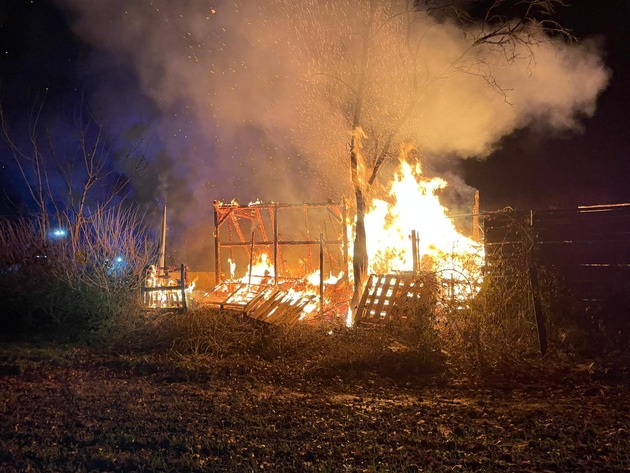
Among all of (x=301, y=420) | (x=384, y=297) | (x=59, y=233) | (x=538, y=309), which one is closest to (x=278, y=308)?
(x=384, y=297)

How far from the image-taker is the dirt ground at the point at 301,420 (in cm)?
420

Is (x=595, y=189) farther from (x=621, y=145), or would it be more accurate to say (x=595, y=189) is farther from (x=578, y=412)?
(x=578, y=412)

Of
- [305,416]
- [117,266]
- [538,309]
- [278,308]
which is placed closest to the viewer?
[305,416]

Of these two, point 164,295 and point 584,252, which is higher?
point 584,252

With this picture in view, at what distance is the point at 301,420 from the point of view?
17.5 feet

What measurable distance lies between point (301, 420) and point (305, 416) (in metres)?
0.16

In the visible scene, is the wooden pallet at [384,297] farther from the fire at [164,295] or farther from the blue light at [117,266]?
the blue light at [117,266]

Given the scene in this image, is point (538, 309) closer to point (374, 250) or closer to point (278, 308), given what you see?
point (278, 308)

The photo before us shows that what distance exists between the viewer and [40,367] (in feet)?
26.6

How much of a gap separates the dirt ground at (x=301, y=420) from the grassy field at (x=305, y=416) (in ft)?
0.06

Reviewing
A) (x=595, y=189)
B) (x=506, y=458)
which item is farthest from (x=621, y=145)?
(x=506, y=458)

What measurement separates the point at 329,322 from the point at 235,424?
4840 millimetres

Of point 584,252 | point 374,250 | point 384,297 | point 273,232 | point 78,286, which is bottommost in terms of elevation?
point 384,297

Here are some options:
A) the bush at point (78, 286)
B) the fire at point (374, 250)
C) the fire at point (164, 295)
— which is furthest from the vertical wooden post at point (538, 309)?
the bush at point (78, 286)
